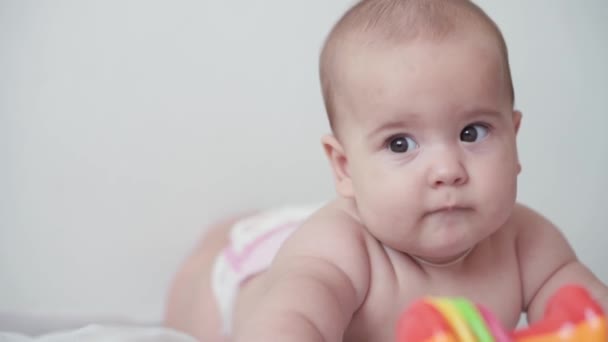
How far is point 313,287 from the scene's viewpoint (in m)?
0.83

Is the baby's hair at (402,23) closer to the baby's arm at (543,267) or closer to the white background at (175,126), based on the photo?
the baby's arm at (543,267)

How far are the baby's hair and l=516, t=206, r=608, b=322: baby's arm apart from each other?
0.23 metres

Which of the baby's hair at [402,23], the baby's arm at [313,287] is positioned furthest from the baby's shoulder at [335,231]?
the baby's hair at [402,23]

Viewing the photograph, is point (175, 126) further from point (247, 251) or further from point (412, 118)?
point (412, 118)

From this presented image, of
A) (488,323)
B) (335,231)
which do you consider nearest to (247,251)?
(335,231)

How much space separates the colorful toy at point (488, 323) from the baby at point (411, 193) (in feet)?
0.64

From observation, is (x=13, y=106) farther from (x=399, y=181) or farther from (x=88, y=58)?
(x=399, y=181)

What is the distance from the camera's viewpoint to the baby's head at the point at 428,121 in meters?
0.83

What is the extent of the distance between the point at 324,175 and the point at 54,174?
56cm

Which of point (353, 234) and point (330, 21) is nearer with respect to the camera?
point (353, 234)

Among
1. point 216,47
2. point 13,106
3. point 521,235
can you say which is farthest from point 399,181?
point 13,106

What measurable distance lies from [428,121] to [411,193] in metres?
0.08

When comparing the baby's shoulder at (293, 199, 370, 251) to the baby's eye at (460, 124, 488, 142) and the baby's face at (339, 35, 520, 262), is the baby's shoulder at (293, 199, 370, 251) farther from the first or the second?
the baby's eye at (460, 124, 488, 142)

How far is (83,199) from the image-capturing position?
5.54 feet
